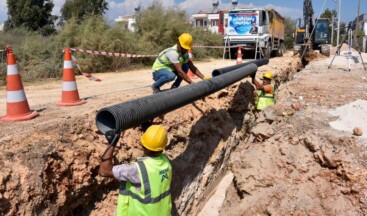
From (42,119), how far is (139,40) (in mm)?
11520

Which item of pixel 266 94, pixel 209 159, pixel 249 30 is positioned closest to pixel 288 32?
pixel 249 30

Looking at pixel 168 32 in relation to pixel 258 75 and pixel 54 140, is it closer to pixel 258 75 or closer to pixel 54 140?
pixel 258 75

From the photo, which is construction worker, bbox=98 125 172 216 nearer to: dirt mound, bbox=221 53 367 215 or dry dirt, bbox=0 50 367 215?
dry dirt, bbox=0 50 367 215

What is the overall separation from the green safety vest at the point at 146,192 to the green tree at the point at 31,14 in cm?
2426

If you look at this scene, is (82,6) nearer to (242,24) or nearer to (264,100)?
(242,24)

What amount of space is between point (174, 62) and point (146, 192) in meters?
2.74

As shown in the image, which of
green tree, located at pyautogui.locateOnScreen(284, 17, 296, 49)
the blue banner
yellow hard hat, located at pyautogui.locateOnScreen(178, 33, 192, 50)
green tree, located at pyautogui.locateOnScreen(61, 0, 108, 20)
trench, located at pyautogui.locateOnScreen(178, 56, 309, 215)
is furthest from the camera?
green tree, located at pyautogui.locateOnScreen(284, 17, 296, 49)

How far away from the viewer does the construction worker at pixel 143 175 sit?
2723 mm

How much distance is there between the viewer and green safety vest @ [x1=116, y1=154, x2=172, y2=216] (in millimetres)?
2746

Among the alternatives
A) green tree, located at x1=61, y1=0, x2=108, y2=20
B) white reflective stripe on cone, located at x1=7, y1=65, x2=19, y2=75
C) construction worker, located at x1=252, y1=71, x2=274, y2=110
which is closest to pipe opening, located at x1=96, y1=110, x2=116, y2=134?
white reflective stripe on cone, located at x1=7, y1=65, x2=19, y2=75

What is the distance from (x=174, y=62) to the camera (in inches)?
200

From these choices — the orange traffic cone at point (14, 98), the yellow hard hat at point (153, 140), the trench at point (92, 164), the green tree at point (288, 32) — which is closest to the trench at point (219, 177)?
the trench at point (92, 164)

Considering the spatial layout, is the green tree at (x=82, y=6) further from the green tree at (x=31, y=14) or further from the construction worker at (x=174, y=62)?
the construction worker at (x=174, y=62)

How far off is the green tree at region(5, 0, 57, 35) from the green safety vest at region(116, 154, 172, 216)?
79.6 ft
